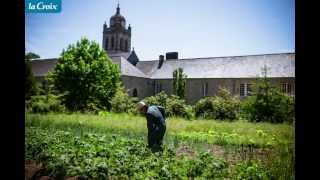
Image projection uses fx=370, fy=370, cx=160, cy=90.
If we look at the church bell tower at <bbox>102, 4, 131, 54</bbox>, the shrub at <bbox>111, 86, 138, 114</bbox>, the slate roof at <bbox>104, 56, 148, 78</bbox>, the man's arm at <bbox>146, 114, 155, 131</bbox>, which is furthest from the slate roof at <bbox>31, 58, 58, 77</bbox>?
the slate roof at <bbox>104, 56, 148, 78</bbox>

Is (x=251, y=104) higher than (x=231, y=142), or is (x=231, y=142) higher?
(x=251, y=104)

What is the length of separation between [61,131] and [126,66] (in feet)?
19.7

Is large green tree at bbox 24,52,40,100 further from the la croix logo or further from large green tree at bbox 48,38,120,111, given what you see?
the la croix logo

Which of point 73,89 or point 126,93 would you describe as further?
point 126,93

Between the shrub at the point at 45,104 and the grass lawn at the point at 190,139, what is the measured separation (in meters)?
0.10

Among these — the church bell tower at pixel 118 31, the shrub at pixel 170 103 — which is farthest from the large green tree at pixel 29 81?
the shrub at pixel 170 103

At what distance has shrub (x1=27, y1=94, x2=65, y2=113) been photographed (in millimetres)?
5088

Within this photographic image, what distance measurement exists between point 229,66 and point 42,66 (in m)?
3.73

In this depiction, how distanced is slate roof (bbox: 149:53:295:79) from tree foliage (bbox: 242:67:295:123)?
11.2 inches
